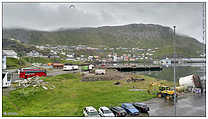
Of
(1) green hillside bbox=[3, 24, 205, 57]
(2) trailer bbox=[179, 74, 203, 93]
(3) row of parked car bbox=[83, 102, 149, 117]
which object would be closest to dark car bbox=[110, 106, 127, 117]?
(3) row of parked car bbox=[83, 102, 149, 117]

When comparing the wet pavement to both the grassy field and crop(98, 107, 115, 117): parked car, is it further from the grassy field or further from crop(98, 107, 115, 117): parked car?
crop(98, 107, 115, 117): parked car

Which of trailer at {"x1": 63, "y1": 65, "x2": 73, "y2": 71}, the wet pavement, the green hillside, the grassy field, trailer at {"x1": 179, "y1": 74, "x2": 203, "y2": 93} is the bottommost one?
the wet pavement

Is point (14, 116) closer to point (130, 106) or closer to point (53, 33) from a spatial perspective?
point (130, 106)

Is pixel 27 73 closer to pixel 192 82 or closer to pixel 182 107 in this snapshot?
pixel 182 107

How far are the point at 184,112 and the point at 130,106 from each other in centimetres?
408

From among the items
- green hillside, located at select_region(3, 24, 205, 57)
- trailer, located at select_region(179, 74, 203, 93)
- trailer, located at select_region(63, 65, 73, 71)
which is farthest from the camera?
green hillside, located at select_region(3, 24, 205, 57)

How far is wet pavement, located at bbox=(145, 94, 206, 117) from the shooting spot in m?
11.9

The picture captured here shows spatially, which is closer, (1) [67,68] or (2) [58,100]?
(2) [58,100]

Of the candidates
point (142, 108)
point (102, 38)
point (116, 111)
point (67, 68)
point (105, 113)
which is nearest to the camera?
point (105, 113)

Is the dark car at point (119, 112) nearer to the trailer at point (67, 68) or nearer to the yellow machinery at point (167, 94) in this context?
the yellow machinery at point (167, 94)

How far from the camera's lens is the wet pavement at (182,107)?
11.9 metres

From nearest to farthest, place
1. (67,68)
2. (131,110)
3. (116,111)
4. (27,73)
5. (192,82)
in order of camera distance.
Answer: (116,111), (131,110), (192,82), (27,73), (67,68)

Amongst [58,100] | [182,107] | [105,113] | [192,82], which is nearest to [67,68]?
[58,100]

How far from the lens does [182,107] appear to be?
516 inches
